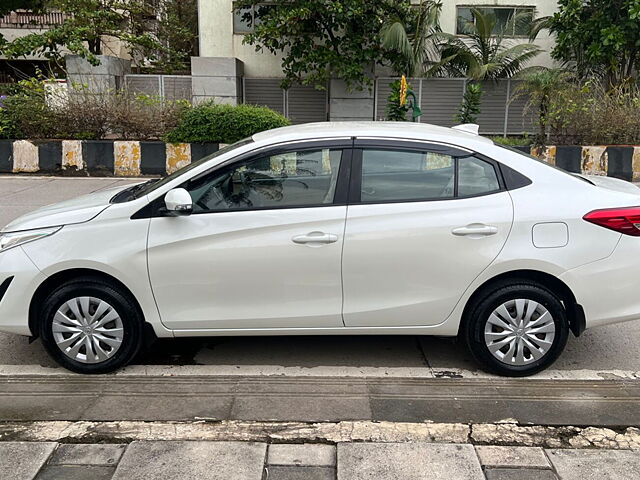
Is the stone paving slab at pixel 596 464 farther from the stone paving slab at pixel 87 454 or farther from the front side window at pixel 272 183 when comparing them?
the stone paving slab at pixel 87 454

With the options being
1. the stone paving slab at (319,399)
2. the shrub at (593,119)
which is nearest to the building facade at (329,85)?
→ the shrub at (593,119)

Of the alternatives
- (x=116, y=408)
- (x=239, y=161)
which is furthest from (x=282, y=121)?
(x=116, y=408)

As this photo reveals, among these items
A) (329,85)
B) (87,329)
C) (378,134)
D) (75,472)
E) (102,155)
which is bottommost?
(75,472)

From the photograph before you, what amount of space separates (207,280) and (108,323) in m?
0.72

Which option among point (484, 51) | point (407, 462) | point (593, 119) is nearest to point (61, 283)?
point (407, 462)

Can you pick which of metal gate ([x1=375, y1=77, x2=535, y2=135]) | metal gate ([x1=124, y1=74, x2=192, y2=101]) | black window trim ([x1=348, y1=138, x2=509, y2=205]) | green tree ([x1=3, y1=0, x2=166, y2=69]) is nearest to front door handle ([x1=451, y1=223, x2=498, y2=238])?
black window trim ([x1=348, y1=138, x2=509, y2=205])

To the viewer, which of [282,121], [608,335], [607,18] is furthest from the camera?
[607,18]

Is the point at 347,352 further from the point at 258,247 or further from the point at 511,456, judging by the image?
the point at 511,456

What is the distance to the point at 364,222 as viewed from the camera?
3807mm

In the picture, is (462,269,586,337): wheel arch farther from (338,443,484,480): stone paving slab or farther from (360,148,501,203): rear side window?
(338,443,484,480): stone paving slab

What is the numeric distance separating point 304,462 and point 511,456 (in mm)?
1064

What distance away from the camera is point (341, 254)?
379cm

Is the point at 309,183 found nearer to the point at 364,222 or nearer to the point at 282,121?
the point at 364,222

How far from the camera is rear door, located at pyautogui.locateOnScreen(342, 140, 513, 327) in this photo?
379cm
